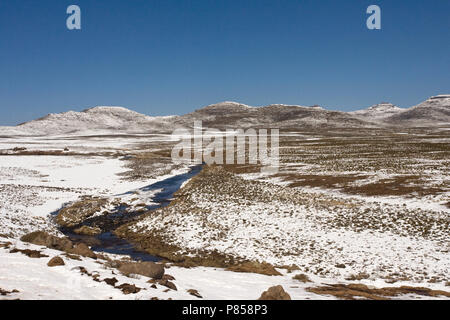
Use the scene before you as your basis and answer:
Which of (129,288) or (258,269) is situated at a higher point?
(129,288)

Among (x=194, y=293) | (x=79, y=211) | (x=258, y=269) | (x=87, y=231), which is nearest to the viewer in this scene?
(x=194, y=293)

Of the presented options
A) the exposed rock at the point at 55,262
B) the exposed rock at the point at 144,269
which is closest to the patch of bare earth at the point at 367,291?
the exposed rock at the point at 144,269

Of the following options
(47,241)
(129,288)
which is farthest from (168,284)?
(47,241)

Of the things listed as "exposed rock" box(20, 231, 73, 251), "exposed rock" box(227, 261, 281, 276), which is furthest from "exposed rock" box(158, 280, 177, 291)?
"exposed rock" box(20, 231, 73, 251)

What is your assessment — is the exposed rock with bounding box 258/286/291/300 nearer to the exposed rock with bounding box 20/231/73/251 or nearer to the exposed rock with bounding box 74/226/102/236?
the exposed rock with bounding box 20/231/73/251

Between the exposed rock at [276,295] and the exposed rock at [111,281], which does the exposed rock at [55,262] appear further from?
the exposed rock at [276,295]

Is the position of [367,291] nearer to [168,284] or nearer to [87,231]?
[168,284]
